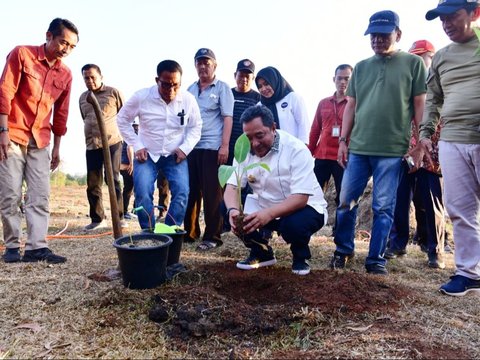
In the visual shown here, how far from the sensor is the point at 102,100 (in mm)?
5121

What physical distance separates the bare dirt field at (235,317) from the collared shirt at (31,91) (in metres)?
1.11

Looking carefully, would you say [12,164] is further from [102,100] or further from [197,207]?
[102,100]

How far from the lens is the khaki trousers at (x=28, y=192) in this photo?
10.7 feet

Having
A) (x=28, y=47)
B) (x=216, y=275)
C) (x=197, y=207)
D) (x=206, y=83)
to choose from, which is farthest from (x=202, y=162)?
(x=28, y=47)

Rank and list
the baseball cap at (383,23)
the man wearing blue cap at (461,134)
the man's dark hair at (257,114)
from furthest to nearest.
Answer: the baseball cap at (383,23), the man's dark hair at (257,114), the man wearing blue cap at (461,134)

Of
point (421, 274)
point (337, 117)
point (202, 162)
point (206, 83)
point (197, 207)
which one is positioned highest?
point (206, 83)

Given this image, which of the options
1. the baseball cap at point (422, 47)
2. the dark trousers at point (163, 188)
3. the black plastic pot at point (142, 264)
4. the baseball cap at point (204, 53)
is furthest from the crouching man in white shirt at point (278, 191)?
the dark trousers at point (163, 188)

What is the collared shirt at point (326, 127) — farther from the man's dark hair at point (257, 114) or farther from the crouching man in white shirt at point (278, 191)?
the man's dark hair at point (257, 114)

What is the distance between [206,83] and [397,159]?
199 cm

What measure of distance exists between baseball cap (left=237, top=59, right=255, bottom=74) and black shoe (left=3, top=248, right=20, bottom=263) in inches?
106

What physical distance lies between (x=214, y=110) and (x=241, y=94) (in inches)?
19.5

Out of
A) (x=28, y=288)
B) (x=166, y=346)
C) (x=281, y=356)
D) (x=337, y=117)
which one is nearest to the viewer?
(x=281, y=356)

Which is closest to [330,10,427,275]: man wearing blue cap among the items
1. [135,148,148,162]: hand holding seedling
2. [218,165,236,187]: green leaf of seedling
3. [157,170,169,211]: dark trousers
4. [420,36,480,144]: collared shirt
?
[420,36,480,144]: collared shirt

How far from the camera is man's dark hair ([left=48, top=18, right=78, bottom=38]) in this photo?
3.24 meters
